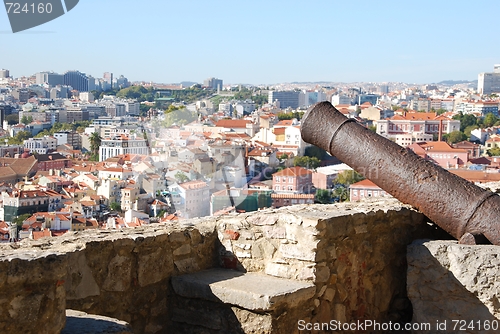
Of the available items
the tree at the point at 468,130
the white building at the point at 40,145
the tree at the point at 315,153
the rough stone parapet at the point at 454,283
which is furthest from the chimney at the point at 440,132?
the rough stone parapet at the point at 454,283

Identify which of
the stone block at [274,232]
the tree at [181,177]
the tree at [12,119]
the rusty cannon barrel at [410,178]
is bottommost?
the tree at [12,119]

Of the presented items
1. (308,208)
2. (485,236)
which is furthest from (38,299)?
(485,236)

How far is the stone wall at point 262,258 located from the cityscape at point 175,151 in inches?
17.8

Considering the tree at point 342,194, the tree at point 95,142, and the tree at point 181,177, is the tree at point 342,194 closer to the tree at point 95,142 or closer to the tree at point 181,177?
the tree at point 181,177

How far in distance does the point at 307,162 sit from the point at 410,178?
39301mm

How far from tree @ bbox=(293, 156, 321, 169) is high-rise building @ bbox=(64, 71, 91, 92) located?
8605 cm

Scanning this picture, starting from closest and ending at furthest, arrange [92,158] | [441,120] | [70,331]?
[70,331] < [92,158] < [441,120]

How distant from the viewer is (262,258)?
248 cm

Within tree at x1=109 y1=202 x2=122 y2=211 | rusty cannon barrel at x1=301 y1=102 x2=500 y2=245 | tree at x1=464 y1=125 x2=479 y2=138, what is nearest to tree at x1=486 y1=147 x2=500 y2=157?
tree at x1=464 y1=125 x2=479 y2=138

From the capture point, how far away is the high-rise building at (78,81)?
408ft

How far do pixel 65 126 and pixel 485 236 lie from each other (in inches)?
3072

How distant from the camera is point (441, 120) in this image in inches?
2586

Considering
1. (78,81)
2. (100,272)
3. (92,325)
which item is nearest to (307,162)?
(100,272)

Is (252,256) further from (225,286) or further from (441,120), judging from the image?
(441,120)
